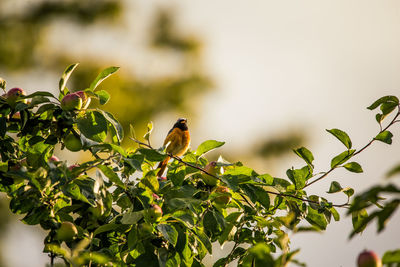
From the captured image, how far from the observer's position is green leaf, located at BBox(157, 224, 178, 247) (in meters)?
1.46

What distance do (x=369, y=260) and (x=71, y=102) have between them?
1.02 metres

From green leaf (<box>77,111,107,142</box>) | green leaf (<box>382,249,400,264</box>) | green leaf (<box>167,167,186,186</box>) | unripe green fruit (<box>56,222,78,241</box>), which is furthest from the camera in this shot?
green leaf (<box>167,167,186,186</box>)

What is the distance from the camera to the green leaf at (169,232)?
4.80 ft

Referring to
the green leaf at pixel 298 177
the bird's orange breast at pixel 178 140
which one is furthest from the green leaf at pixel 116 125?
the bird's orange breast at pixel 178 140

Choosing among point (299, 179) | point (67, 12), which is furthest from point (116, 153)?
point (67, 12)

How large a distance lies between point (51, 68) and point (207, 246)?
6171 millimetres

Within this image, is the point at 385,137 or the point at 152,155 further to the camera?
the point at 385,137

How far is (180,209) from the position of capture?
1.60m

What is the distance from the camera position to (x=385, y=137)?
1.87m

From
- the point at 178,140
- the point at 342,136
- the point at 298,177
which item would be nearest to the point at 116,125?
the point at 298,177

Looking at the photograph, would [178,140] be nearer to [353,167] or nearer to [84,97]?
[353,167]

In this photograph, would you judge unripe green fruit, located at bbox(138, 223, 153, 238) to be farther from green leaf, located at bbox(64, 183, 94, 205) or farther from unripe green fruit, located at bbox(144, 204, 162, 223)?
green leaf, located at bbox(64, 183, 94, 205)

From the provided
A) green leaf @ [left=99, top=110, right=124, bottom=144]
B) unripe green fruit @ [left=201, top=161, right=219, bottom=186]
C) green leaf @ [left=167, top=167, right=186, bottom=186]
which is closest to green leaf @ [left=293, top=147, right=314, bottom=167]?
unripe green fruit @ [left=201, top=161, right=219, bottom=186]

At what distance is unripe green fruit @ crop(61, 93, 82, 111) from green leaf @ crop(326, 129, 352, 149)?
35.8 inches
